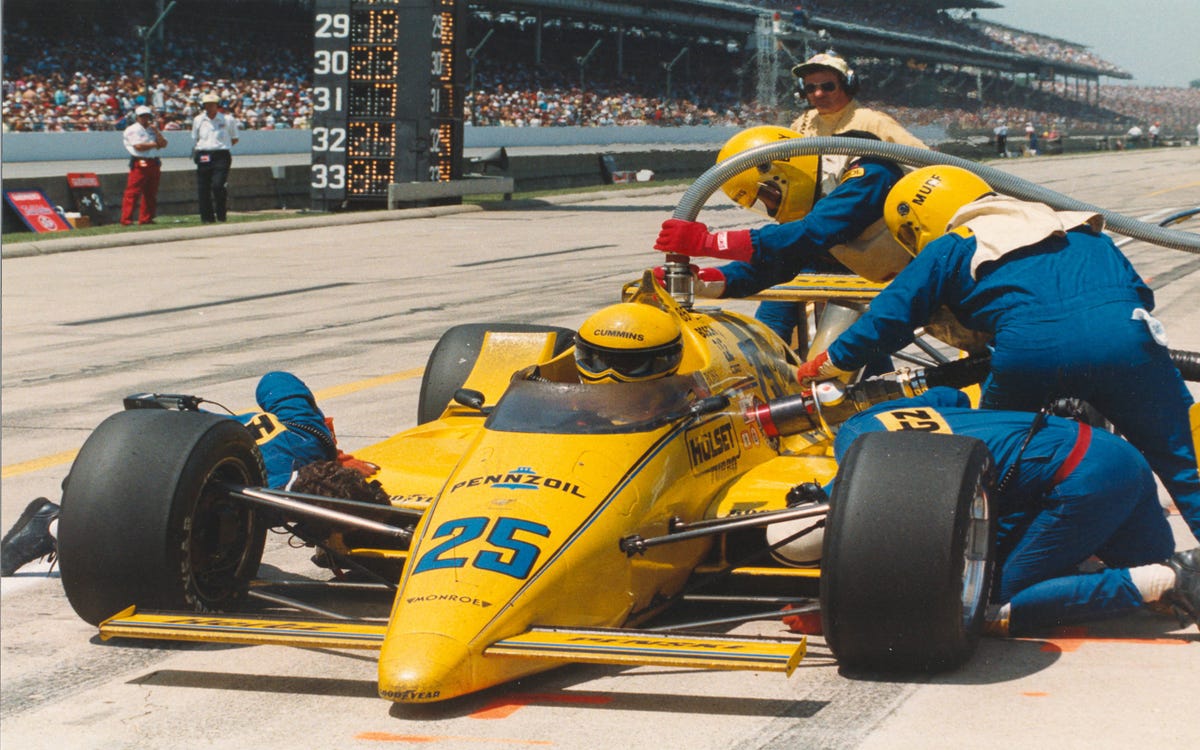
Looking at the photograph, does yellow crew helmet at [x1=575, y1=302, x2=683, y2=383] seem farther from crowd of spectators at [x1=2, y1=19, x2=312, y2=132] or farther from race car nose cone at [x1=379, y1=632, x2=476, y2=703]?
crowd of spectators at [x1=2, y1=19, x2=312, y2=132]

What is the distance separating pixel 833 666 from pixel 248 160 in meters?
35.9

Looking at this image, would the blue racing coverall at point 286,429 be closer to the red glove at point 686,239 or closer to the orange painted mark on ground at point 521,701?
the red glove at point 686,239

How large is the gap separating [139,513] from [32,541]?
3.69 ft

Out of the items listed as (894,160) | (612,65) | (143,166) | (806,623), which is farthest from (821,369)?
(612,65)

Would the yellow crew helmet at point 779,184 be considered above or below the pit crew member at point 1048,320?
above

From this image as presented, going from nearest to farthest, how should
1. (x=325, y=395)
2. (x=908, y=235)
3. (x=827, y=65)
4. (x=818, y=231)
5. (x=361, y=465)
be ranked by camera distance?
1. (x=908, y=235)
2. (x=361, y=465)
3. (x=818, y=231)
4. (x=827, y=65)
5. (x=325, y=395)

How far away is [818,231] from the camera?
793cm

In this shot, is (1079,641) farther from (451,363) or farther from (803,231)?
(451,363)

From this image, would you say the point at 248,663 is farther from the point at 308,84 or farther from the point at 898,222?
the point at 308,84

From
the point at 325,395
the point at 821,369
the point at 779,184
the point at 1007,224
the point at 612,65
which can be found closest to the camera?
the point at 1007,224

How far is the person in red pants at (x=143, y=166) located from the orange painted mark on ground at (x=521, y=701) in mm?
18454

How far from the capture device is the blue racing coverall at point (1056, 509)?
17.7 ft

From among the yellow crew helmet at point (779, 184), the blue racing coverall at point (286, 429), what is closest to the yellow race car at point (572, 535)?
the blue racing coverall at point (286, 429)

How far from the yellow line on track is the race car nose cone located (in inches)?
160
